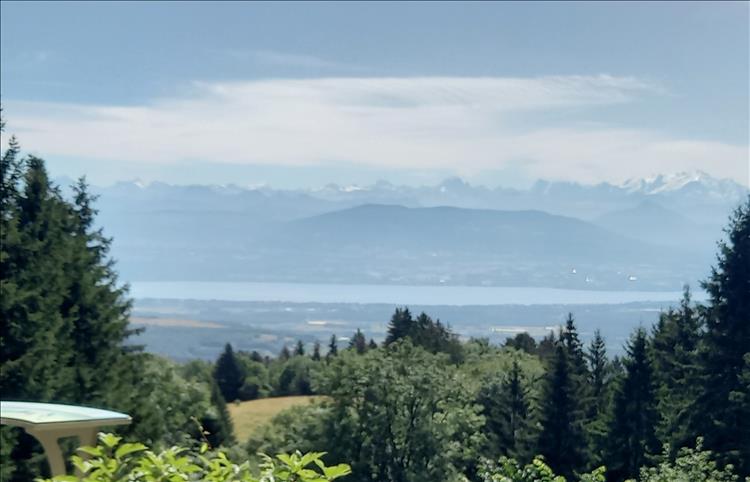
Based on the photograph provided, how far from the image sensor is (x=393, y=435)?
112 ft

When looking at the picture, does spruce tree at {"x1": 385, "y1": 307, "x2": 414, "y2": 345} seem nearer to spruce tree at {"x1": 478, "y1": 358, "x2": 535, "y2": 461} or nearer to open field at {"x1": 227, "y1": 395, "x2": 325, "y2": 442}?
open field at {"x1": 227, "y1": 395, "x2": 325, "y2": 442}

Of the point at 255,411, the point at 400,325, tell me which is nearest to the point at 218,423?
the point at 400,325

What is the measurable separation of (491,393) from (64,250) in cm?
2339

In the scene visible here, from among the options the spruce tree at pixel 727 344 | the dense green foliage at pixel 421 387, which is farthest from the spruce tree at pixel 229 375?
the spruce tree at pixel 727 344

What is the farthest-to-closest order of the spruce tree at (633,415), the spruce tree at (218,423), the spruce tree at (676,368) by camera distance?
the spruce tree at (218,423) → the spruce tree at (633,415) → the spruce tree at (676,368)

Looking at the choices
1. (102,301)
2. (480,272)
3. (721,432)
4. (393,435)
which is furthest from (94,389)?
(480,272)

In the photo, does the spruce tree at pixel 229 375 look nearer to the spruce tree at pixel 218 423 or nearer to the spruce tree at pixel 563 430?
the spruce tree at pixel 218 423

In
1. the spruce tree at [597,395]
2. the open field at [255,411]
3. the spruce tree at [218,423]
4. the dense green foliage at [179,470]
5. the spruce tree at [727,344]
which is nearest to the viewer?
the dense green foliage at [179,470]

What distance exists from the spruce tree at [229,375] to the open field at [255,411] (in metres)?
5.41

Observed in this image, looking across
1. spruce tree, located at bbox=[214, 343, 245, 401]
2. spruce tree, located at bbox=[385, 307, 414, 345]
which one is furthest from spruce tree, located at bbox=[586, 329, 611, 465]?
spruce tree, located at bbox=[214, 343, 245, 401]

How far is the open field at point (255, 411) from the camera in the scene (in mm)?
63281

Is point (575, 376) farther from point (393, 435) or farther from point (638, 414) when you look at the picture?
point (393, 435)

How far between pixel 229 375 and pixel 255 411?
574 inches

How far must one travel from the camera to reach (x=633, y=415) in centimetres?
2866
